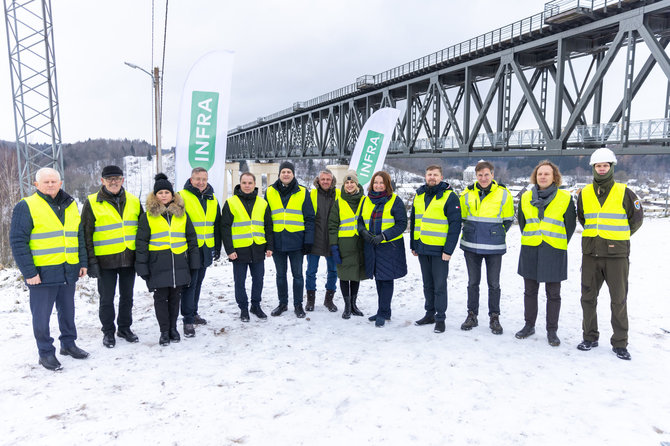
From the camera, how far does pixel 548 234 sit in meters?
4.50

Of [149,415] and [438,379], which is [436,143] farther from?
[149,415]

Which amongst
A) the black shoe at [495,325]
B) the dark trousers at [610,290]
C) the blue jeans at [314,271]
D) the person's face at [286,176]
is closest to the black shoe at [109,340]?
the blue jeans at [314,271]

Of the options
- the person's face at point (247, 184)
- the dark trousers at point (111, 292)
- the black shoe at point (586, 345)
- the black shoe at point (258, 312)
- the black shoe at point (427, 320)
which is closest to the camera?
the black shoe at point (586, 345)

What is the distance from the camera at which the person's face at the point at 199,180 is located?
199 inches

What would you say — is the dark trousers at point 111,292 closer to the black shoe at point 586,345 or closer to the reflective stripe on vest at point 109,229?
the reflective stripe on vest at point 109,229

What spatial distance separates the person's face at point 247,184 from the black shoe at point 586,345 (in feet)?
14.8

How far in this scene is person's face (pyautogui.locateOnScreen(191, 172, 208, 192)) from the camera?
5066 mm

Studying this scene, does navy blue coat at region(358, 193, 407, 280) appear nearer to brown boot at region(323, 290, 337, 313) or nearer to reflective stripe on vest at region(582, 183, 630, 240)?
brown boot at region(323, 290, 337, 313)

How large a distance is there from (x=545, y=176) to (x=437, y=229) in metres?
1.39

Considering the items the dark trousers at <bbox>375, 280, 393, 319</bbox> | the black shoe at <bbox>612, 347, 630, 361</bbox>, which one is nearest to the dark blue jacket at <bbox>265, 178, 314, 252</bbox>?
the dark trousers at <bbox>375, 280, 393, 319</bbox>

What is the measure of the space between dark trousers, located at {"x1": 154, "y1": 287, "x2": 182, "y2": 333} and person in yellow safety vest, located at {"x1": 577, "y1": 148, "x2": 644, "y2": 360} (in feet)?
15.9

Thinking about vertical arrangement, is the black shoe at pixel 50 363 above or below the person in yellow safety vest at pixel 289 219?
below

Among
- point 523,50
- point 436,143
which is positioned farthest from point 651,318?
point 436,143

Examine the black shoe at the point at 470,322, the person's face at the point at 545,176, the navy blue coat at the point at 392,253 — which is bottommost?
the black shoe at the point at 470,322
